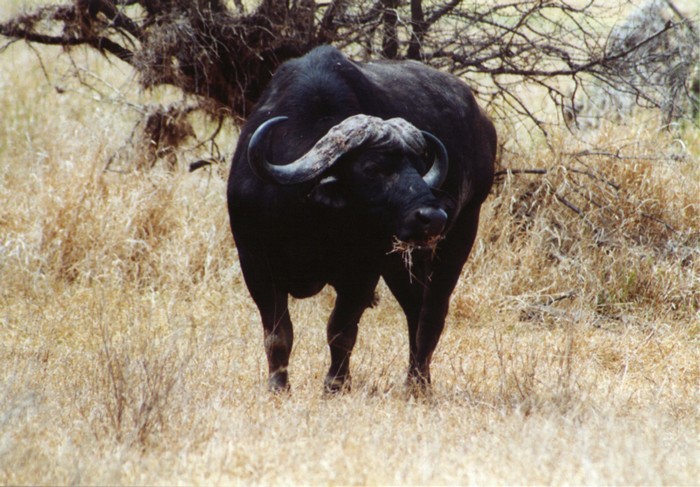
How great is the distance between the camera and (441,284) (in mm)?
6945

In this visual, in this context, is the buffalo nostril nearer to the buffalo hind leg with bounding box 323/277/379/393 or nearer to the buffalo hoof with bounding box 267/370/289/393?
the buffalo hind leg with bounding box 323/277/379/393

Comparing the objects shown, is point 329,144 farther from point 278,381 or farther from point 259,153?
point 278,381

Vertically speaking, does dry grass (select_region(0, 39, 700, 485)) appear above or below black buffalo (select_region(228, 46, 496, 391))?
below

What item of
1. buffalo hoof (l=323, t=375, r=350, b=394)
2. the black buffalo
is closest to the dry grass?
buffalo hoof (l=323, t=375, r=350, b=394)

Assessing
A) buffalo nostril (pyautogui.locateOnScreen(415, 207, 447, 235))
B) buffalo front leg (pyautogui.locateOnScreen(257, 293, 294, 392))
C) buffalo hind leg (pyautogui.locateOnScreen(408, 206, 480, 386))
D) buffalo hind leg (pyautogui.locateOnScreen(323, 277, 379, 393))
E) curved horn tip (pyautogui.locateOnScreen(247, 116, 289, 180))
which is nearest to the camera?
buffalo nostril (pyautogui.locateOnScreen(415, 207, 447, 235))

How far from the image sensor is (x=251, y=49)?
27.0 ft

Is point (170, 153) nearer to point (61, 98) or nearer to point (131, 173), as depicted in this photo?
point (131, 173)

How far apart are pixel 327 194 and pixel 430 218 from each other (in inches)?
24.9

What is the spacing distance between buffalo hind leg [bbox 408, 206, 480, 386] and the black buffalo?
1cm

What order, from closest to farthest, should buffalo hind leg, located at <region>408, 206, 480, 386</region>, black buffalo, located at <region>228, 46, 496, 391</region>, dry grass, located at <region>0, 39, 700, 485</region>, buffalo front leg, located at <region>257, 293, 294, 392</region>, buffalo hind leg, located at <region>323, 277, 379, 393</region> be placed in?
dry grass, located at <region>0, 39, 700, 485</region>, black buffalo, located at <region>228, 46, 496, 391</region>, buffalo front leg, located at <region>257, 293, 294, 392</region>, buffalo hind leg, located at <region>323, 277, 379, 393</region>, buffalo hind leg, located at <region>408, 206, 480, 386</region>

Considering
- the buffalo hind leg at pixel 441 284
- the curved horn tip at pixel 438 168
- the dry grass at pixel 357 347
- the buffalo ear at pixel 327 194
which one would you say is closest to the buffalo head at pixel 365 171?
the buffalo ear at pixel 327 194

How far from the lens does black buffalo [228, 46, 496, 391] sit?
5395 millimetres

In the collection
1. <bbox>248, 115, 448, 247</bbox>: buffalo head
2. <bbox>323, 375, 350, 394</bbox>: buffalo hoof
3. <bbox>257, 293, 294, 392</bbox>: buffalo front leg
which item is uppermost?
<bbox>248, 115, 448, 247</bbox>: buffalo head

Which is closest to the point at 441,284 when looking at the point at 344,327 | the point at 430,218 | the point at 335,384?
the point at 344,327
